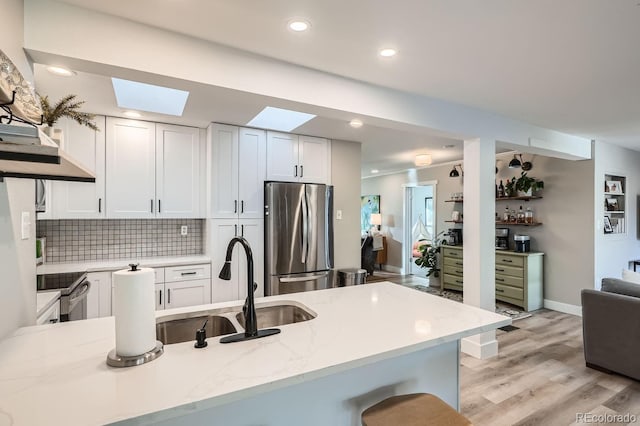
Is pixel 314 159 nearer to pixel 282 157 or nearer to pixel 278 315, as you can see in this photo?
pixel 282 157

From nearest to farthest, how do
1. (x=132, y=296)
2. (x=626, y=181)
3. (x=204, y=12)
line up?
(x=132, y=296)
(x=204, y=12)
(x=626, y=181)

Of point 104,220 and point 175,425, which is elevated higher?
point 104,220

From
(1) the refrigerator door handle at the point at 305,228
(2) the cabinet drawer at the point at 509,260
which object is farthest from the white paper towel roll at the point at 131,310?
(2) the cabinet drawer at the point at 509,260

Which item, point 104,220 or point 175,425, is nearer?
point 175,425

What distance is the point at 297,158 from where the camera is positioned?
13.2 feet

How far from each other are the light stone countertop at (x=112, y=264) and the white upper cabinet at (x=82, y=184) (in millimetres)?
474

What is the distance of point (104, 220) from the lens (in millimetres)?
3496

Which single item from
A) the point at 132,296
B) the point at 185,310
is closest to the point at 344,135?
the point at 185,310

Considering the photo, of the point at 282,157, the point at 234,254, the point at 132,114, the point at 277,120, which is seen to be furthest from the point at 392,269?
the point at 132,114

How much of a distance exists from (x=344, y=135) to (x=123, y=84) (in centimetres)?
239

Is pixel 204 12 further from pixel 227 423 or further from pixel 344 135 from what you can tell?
pixel 344 135

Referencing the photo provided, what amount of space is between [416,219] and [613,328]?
15.3ft

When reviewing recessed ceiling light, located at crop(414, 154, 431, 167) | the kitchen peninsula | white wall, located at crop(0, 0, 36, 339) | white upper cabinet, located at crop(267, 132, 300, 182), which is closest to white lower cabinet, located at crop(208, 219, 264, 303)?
white upper cabinet, located at crop(267, 132, 300, 182)

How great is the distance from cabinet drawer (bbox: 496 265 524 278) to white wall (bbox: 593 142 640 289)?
2.79 feet
